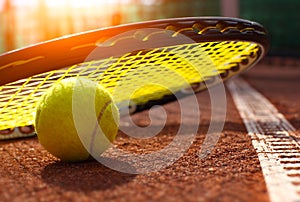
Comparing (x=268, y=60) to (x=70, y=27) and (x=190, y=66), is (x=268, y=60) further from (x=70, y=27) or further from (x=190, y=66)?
(x=190, y=66)

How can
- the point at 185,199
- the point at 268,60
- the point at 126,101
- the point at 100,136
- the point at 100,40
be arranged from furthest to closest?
the point at 268,60
the point at 126,101
the point at 100,136
the point at 100,40
the point at 185,199

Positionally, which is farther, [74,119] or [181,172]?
[74,119]

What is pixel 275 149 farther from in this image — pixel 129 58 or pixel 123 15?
pixel 123 15

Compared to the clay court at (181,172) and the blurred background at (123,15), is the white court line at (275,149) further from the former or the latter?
the blurred background at (123,15)

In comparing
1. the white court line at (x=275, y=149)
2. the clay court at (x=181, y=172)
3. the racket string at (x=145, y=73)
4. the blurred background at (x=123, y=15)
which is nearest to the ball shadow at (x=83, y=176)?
the clay court at (x=181, y=172)

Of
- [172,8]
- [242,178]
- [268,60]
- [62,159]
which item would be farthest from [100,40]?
[172,8]

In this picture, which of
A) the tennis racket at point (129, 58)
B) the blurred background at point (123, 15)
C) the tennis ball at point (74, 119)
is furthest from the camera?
the blurred background at point (123, 15)

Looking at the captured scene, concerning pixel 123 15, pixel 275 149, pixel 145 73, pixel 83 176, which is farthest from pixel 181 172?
pixel 123 15
